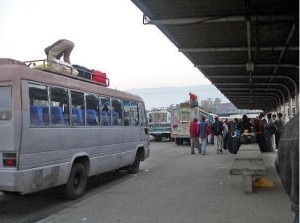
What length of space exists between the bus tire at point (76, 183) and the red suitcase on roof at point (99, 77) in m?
2.72

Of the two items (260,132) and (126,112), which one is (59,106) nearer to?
(126,112)

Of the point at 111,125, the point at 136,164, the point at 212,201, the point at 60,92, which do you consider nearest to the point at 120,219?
the point at 212,201

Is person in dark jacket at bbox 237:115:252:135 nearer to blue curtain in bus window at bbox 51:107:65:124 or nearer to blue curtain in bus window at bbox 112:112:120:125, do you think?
blue curtain in bus window at bbox 112:112:120:125

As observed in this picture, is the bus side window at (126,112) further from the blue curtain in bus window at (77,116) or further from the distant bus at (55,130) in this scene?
the blue curtain in bus window at (77,116)

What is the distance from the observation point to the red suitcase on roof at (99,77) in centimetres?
1139

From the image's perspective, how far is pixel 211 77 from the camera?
2034cm

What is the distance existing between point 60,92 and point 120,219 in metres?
3.07

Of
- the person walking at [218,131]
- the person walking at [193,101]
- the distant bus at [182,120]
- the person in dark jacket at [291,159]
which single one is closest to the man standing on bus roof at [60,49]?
the person in dark jacket at [291,159]

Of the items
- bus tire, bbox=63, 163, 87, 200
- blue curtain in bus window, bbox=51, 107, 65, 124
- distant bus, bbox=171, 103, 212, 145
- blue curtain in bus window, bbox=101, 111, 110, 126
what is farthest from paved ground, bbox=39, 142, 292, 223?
distant bus, bbox=171, 103, 212, 145

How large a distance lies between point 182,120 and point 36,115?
23473 mm

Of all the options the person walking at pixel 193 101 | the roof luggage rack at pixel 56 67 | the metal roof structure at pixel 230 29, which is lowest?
the roof luggage rack at pixel 56 67

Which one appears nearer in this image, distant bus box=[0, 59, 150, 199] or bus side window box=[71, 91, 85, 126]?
distant bus box=[0, 59, 150, 199]

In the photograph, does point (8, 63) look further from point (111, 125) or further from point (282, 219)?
point (282, 219)

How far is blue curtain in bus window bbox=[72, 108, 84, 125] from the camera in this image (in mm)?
9469
